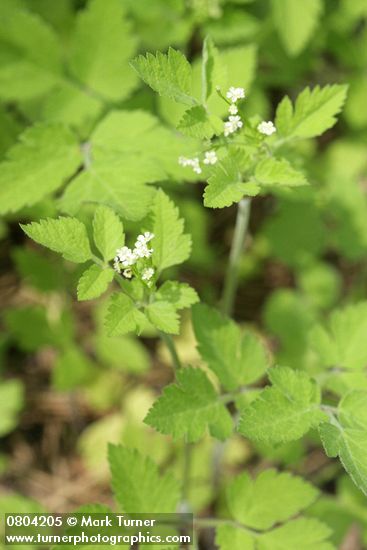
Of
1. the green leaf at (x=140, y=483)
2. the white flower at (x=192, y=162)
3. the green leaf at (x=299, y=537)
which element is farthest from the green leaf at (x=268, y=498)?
Answer: the white flower at (x=192, y=162)

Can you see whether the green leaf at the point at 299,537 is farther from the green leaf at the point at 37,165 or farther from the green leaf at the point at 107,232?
the green leaf at the point at 37,165

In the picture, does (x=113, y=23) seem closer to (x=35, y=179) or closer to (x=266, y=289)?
(x=35, y=179)

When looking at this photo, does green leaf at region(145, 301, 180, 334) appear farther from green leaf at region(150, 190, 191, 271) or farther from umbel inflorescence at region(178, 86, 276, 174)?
umbel inflorescence at region(178, 86, 276, 174)

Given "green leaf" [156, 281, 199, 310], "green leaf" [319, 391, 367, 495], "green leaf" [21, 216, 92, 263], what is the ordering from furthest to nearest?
"green leaf" [156, 281, 199, 310], "green leaf" [21, 216, 92, 263], "green leaf" [319, 391, 367, 495]

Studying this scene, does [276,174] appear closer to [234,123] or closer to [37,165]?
[234,123]

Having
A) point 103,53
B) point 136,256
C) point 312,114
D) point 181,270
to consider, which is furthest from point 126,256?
point 181,270

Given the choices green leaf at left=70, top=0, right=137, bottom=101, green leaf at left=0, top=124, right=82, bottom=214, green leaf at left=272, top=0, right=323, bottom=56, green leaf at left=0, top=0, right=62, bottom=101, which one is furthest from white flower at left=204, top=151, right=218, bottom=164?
green leaf at left=272, top=0, right=323, bottom=56
